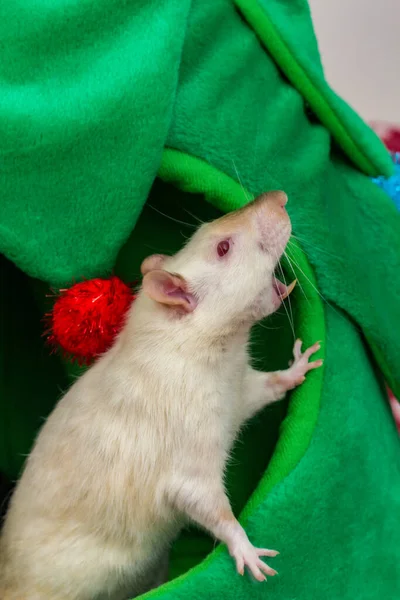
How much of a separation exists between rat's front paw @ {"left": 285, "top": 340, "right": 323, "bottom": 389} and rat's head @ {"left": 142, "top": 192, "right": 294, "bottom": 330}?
0.52 feet

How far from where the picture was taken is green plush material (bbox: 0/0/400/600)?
1.21m

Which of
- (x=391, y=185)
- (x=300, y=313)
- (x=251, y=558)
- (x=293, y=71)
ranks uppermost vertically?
(x=293, y=71)

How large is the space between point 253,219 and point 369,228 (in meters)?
0.44

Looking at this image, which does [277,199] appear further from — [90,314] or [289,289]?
[90,314]

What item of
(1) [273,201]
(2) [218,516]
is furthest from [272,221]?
(2) [218,516]

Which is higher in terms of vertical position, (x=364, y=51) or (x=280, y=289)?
(x=364, y=51)

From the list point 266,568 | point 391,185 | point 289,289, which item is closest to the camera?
point 266,568

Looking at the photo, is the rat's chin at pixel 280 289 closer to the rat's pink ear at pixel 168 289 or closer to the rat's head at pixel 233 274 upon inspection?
the rat's head at pixel 233 274

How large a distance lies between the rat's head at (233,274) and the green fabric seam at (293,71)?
15.4 inches

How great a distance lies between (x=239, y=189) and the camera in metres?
1.31

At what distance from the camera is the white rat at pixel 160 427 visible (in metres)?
1.15

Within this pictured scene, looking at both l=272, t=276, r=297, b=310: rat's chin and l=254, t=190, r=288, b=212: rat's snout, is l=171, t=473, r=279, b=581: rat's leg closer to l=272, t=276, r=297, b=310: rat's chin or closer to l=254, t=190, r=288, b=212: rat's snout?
l=272, t=276, r=297, b=310: rat's chin

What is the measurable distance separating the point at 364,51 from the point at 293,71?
1.13 m

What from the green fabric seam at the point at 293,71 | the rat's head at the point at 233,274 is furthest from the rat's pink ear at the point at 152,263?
the green fabric seam at the point at 293,71
